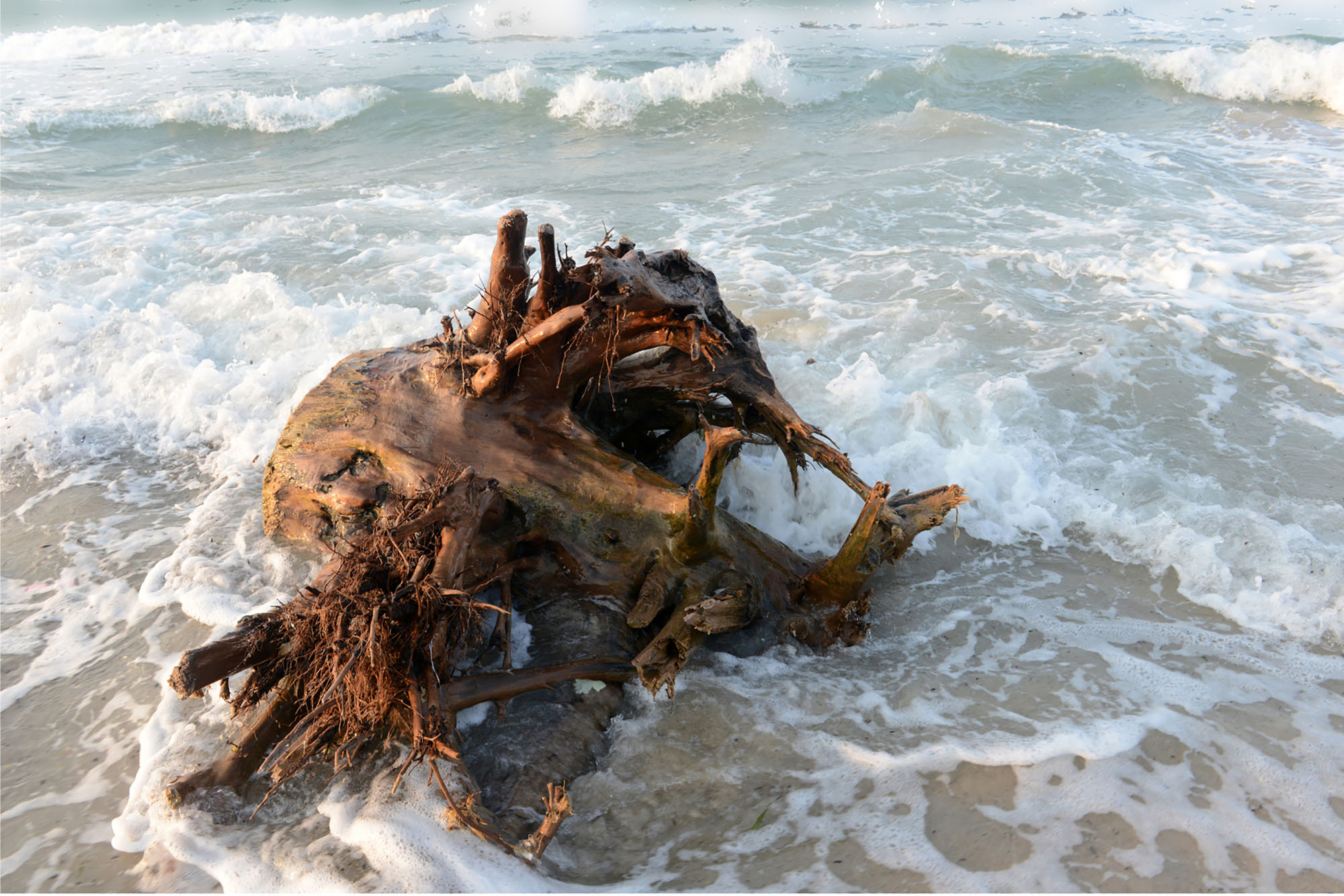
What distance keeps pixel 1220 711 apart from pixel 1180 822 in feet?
2.15

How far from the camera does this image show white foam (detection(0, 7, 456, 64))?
23.3m

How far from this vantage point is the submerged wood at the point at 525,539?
256cm

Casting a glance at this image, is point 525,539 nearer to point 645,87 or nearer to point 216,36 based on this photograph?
point 645,87

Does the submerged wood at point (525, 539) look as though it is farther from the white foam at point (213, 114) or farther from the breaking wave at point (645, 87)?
the white foam at point (213, 114)

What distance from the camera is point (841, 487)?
4.28 metres

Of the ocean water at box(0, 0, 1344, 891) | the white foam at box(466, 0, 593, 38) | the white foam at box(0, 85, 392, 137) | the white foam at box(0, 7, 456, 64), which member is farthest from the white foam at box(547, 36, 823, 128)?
the white foam at box(0, 7, 456, 64)

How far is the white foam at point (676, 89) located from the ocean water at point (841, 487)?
212cm

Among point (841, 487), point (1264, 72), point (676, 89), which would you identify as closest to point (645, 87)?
point (676, 89)

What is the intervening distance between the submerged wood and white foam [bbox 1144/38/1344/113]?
1643 cm

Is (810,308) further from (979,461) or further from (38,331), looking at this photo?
(38,331)

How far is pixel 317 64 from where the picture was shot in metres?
19.8

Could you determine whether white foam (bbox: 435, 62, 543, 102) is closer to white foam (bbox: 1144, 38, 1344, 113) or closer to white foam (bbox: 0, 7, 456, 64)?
white foam (bbox: 0, 7, 456, 64)

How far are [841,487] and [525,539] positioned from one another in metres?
1.87

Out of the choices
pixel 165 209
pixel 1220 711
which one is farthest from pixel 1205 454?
pixel 165 209
